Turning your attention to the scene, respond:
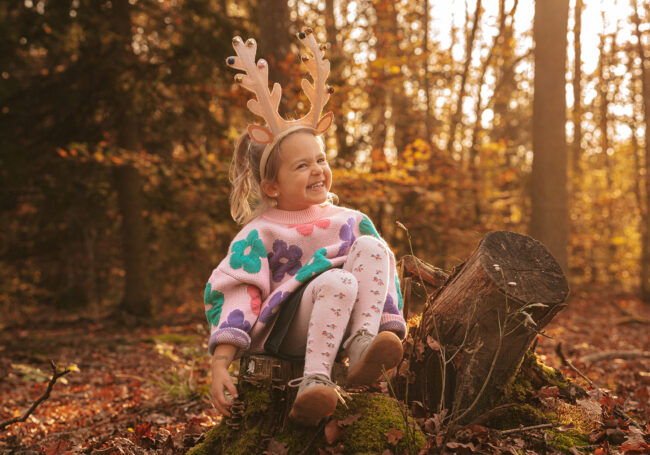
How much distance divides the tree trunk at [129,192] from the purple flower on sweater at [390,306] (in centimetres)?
804

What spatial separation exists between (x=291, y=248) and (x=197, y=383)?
2806mm

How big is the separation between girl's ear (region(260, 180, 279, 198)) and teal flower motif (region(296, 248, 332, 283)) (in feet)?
1.69

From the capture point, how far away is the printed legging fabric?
2.58 meters

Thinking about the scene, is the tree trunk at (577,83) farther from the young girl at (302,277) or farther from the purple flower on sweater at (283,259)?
the purple flower on sweater at (283,259)

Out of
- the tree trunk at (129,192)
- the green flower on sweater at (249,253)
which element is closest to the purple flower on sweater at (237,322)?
the green flower on sweater at (249,253)

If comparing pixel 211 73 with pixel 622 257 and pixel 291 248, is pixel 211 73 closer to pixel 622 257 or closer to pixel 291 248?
pixel 291 248

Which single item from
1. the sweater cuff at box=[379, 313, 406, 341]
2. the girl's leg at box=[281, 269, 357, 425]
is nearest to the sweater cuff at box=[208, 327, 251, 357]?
the girl's leg at box=[281, 269, 357, 425]

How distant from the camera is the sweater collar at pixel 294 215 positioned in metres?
3.20

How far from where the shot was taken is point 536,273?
9.28 feet

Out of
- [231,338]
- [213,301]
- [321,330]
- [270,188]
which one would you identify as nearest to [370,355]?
[321,330]

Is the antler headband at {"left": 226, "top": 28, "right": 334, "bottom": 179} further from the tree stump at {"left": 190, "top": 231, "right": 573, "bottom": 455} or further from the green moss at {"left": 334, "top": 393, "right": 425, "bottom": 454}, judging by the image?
the green moss at {"left": 334, "top": 393, "right": 425, "bottom": 454}

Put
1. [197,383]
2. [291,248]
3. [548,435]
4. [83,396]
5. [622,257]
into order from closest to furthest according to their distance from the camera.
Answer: [548,435]
[291,248]
[197,383]
[83,396]
[622,257]

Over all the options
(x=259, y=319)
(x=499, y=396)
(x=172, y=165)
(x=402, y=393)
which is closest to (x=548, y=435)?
(x=499, y=396)

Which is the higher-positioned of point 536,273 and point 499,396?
point 536,273
